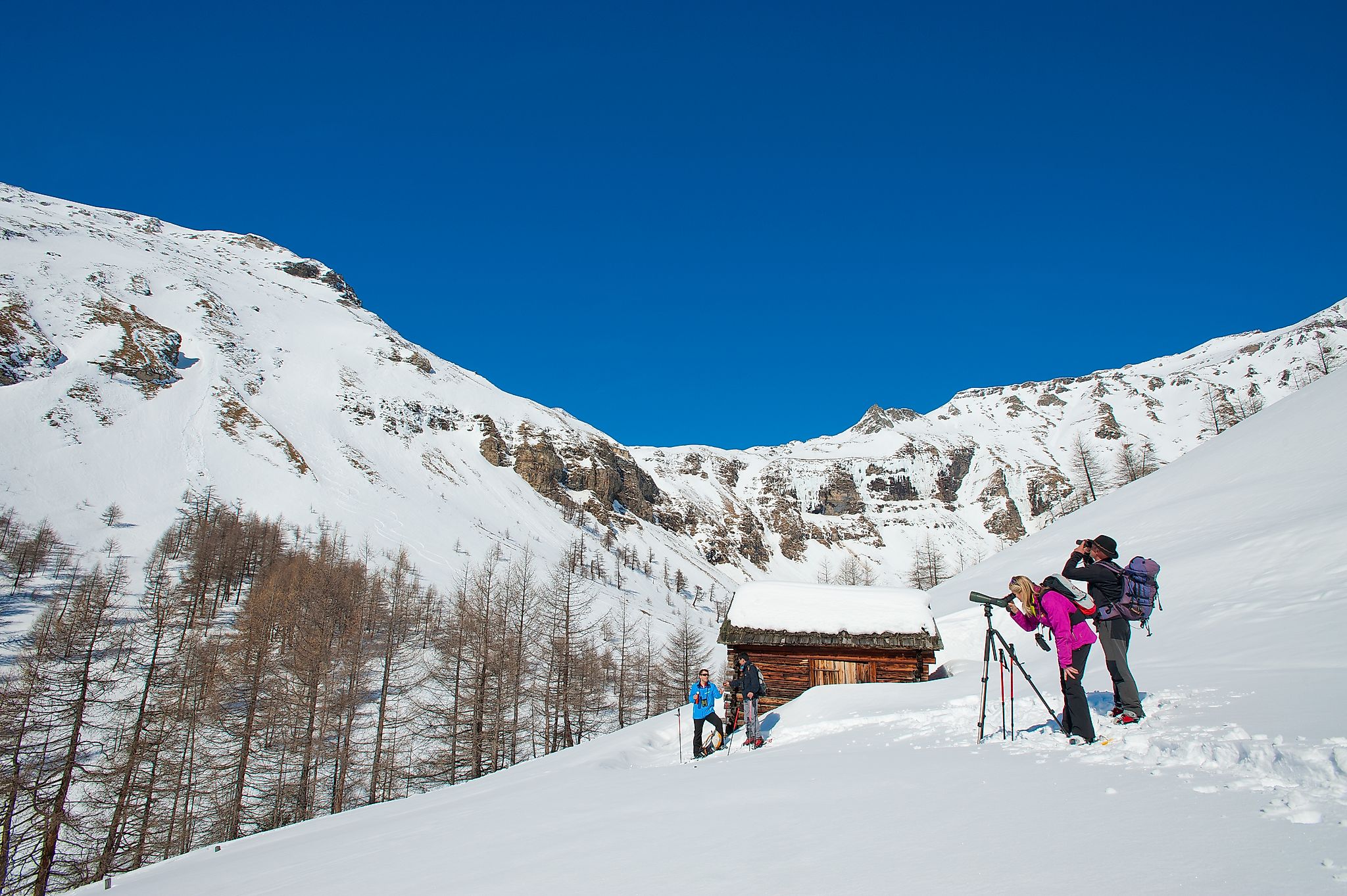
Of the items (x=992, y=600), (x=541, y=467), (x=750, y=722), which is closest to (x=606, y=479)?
→ (x=541, y=467)

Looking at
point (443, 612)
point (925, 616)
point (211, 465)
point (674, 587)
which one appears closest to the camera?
point (925, 616)

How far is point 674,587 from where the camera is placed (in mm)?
Result: 137875

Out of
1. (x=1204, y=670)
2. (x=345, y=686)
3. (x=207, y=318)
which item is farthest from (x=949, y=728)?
(x=207, y=318)

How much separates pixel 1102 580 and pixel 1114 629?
1.86ft

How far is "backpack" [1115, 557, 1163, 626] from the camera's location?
735cm

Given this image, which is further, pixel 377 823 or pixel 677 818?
pixel 377 823

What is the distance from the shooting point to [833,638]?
2145cm

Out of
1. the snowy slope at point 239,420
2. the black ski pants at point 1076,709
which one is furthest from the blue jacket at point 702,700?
the snowy slope at point 239,420

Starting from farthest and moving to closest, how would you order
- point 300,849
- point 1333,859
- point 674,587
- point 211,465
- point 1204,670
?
point 674,587 → point 211,465 → point 1204,670 → point 300,849 → point 1333,859

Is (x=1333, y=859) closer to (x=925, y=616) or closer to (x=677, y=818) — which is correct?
(x=677, y=818)

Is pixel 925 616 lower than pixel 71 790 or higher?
higher

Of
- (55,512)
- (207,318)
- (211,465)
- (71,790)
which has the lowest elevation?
(71,790)

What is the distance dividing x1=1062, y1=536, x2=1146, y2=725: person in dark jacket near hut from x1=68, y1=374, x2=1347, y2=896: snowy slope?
0.35m

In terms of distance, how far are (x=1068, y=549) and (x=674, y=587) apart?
→ 368 ft
